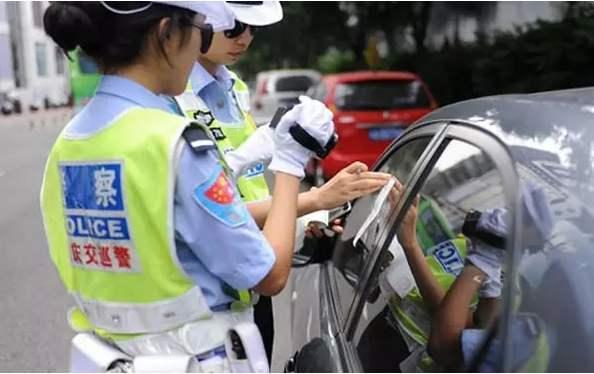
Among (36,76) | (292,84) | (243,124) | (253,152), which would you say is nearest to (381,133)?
(243,124)

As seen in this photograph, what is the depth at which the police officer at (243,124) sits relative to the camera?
72.8 inches

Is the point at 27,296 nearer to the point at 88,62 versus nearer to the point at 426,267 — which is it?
the point at 426,267

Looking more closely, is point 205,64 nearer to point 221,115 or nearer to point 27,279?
point 221,115

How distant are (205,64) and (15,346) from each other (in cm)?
287

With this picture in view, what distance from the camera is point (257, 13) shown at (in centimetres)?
217

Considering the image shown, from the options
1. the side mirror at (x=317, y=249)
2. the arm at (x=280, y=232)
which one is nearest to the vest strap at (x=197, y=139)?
the arm at (x=280, y=232)

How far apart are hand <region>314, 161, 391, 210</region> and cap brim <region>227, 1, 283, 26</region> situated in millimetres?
580

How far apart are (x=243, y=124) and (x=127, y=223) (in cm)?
104

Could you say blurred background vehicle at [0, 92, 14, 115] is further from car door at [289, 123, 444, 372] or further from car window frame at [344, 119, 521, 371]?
car window frame at [344, 119, 521, 371]

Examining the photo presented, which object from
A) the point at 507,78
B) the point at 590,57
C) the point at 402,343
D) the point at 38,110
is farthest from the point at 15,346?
the point at 38,110

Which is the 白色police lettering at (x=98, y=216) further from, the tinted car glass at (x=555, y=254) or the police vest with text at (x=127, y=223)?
the tinted car glass at (x=555, y=254)

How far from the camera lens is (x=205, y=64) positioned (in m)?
2.34

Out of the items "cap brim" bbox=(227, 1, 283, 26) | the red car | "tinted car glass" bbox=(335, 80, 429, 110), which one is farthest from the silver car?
"tinted car glass" bbox=(335, 80, 429, 110)

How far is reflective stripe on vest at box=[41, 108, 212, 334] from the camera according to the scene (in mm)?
1360
